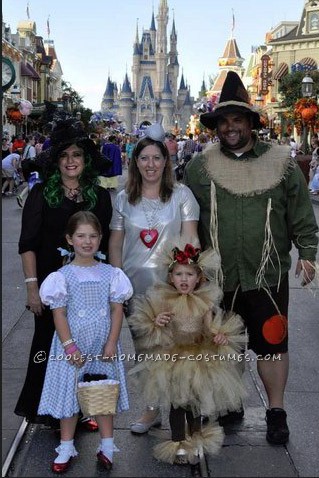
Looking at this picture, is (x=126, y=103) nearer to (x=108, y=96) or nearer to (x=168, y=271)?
(x=108, y=96)

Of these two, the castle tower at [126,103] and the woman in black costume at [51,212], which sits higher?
the castle tower at [126,103]

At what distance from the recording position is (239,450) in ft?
10.5

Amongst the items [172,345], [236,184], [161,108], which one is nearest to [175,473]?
[172,345]

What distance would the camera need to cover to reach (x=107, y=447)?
9.89 ft

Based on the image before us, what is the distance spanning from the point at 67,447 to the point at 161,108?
500 ft

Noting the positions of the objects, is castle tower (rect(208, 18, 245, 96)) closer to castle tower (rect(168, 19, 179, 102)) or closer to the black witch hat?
castle tower (rect(168, 19, 179, 102))

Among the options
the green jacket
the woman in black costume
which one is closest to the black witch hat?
the woman in black costume

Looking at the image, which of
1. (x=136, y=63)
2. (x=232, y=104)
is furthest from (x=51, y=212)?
(x=136, y=63)

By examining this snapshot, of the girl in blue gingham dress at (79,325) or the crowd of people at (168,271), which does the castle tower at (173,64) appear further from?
the girl in blue gingham dress at (79,325)

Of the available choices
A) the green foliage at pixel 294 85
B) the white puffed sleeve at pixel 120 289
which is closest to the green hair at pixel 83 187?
the white puffed sleeve at pixel 120 289

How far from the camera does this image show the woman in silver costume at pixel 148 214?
329cm

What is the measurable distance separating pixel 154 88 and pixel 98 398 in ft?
523

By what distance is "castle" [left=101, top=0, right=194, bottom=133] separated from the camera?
150 meters

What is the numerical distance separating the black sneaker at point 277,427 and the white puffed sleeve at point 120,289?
1.01 m
